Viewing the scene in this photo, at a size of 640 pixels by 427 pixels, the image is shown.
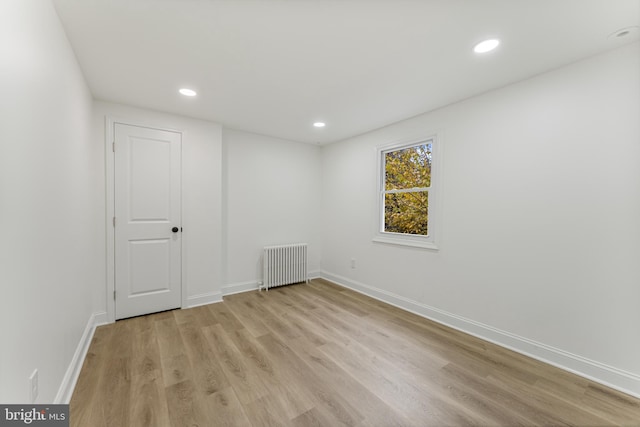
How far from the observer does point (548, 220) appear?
212 cm

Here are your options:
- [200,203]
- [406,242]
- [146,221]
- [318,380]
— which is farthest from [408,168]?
[146,221]

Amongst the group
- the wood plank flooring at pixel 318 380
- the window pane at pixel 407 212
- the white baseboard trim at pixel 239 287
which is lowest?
the wood plank flooring at pixel 318 380

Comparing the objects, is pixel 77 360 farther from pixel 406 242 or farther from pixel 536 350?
pixel 536 350

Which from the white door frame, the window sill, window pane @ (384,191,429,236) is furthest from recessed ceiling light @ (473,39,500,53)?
the white door frame

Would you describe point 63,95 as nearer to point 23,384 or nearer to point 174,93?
point 174,93

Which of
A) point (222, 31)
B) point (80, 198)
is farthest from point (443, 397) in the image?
point (80, 198)

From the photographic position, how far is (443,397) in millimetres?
1724

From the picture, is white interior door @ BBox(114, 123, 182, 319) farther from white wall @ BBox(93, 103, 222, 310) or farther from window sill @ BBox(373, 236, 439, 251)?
window sill @ BBox(373, 236, 439, 251)

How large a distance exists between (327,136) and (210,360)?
3357 mm

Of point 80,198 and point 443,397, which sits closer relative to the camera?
point 443,397

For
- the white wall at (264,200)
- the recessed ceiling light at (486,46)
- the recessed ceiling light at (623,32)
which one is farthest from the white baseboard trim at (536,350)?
the recessed ceiling light at (486,46)

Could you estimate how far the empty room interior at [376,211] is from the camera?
147 centimetres

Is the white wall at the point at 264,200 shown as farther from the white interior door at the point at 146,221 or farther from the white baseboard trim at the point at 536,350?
the white baseboard trim at the point at 536,350

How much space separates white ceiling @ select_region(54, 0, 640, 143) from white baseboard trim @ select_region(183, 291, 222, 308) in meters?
2.40
